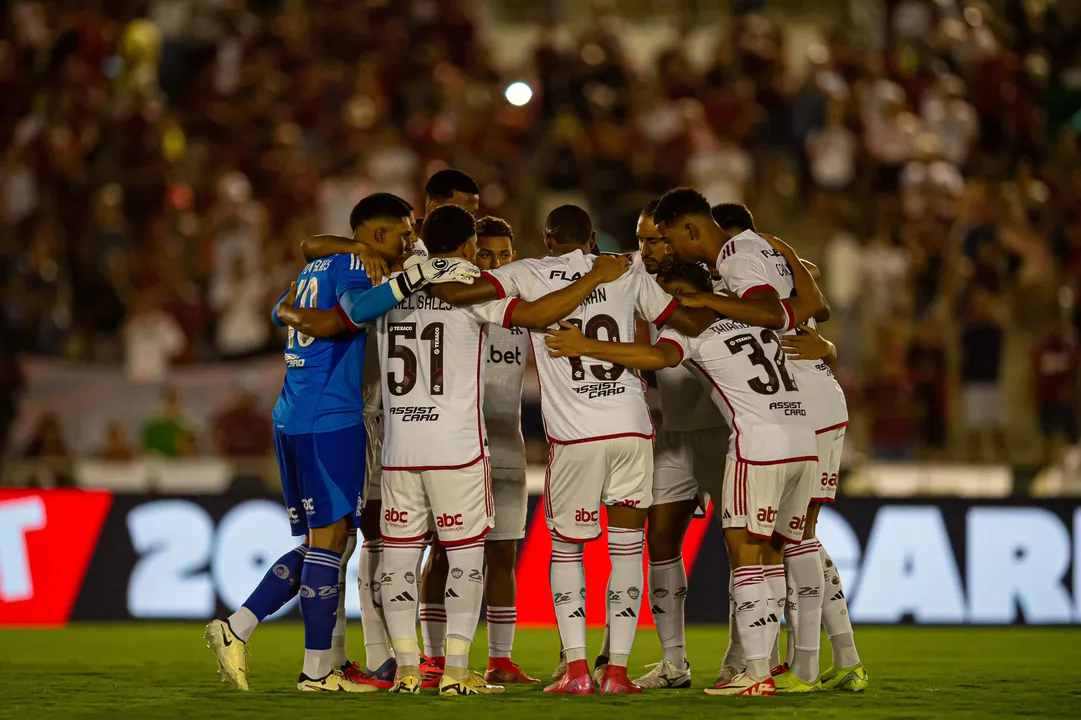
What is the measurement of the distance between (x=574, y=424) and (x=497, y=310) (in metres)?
0.67

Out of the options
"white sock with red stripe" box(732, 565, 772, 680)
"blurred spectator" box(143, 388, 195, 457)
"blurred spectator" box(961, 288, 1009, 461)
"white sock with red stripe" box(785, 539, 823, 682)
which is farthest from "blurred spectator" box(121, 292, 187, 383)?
"white sock with red stripe" box(732, 565, 772, 680)

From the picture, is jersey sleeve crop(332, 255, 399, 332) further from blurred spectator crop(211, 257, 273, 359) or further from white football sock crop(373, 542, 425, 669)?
blurred spectator crop(211, 257, 273, 359)

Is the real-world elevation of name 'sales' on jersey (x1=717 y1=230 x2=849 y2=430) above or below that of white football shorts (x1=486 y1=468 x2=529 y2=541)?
above

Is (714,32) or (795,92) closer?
(795,92)

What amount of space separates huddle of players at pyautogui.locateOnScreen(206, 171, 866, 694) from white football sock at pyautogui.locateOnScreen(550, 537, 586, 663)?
11 millimetres

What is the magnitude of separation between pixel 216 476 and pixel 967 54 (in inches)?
427

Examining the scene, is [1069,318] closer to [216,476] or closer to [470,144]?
[470,144]

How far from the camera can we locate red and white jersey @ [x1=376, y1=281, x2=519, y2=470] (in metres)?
7.49

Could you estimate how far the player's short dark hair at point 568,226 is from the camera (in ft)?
26.0

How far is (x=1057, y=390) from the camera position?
565 inches

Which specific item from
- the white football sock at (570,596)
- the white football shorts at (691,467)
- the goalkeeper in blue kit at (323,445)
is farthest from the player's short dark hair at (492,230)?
the white football sock at (570,596)

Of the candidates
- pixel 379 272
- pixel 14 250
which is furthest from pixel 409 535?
pixel 14 250

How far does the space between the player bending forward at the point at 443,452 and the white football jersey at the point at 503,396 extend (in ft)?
2.75

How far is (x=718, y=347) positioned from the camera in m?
7.67
